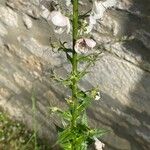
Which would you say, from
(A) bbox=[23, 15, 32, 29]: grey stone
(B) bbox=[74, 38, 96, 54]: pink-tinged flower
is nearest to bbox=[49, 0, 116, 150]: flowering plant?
(B) bbox=[74, 38, 96, 54]: pink-tinged flower

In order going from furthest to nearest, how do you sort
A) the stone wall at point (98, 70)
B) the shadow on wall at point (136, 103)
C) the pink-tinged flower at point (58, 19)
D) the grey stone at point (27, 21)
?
the grey stone at point (27, 21)
the stone wall at point (98, 70)
the shadow on wall at point (136, 103)
the pink-tinged flower at point (58, 19)

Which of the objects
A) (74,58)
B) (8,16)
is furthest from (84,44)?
(8,16)

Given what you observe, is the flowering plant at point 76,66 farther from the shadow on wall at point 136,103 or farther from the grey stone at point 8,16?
the grey stone at point 8,16

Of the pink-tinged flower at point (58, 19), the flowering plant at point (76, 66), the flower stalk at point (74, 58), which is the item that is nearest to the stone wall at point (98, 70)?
the flowering plant at point (76, 66)

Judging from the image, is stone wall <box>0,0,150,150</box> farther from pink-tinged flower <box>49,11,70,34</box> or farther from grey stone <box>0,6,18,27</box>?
pink-tinged flower <box>49,11,70,34</box>

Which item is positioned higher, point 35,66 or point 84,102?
point 35,66

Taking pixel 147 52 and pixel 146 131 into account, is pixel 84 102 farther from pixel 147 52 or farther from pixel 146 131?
pixel 146 131

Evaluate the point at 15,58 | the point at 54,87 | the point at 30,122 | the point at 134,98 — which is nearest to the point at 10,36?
the point at 15,58
